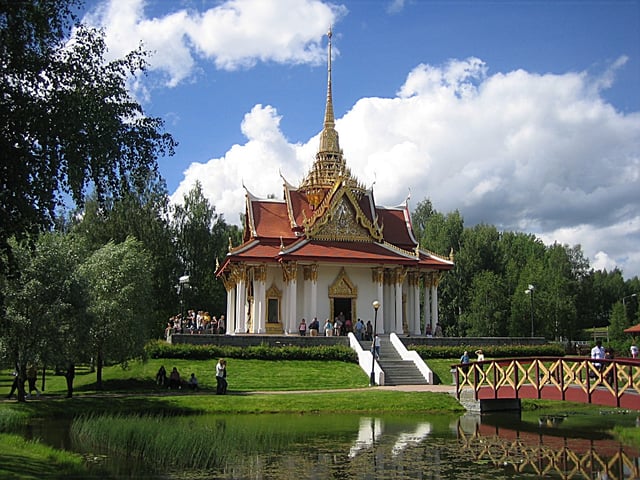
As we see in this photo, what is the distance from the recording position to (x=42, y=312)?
21703 mm

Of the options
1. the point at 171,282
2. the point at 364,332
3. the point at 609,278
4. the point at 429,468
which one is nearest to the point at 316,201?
the point at 364,332

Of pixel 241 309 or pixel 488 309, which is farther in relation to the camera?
pixel 488 309

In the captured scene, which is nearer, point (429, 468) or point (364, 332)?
Result: point (429, 468)

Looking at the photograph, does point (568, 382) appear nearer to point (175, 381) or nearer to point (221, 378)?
point (221, 378)

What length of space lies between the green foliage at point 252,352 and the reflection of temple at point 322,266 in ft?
19.2

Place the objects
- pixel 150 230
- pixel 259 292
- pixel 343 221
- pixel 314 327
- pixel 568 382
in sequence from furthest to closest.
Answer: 1. pixel 150 230
2. pixel 343 221
3. pixel 259 292
4. pixel 314 327
5. pixel 568 382

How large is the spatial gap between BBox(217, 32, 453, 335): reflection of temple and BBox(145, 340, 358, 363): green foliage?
19.2 feet

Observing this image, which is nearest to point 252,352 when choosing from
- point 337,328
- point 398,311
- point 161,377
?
point 161,377

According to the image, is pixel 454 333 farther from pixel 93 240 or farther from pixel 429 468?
pixel 429 468

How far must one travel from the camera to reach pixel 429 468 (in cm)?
1313

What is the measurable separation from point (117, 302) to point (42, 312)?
555cm

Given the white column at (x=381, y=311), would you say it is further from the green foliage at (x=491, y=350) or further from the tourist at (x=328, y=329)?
the green foliage at (x=491, y=350)

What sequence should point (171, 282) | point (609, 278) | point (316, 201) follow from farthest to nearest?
point (609, 278)
point (171, 282)
point (316, 201)

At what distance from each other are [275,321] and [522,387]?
20771 mm
